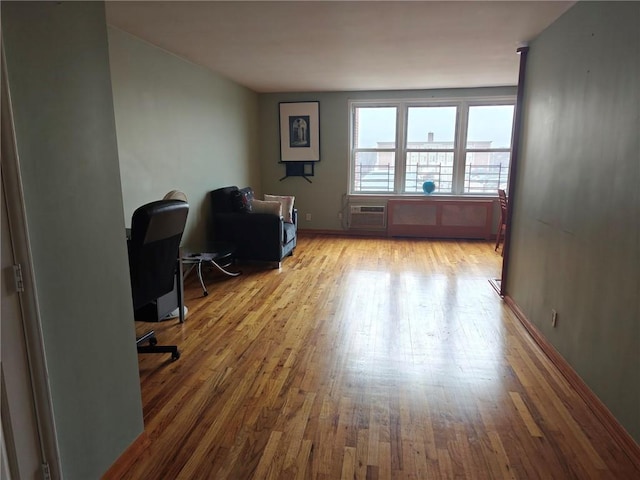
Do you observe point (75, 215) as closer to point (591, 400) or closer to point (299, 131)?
point (591, 400)

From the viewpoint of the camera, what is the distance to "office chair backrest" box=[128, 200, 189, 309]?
2238 mm

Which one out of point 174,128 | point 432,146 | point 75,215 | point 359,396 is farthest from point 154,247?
point 432,146

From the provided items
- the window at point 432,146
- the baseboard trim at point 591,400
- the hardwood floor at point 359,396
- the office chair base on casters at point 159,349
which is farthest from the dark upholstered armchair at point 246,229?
the baseboard trim at point 591,400

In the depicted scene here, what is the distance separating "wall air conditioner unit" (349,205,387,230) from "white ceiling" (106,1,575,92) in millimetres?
2220

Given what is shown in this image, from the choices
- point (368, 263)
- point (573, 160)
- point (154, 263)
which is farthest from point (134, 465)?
point (368, 263)

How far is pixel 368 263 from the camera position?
5.16 m

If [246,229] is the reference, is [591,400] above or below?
below

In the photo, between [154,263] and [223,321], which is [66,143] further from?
[223,321]

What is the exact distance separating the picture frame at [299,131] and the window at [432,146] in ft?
2.01

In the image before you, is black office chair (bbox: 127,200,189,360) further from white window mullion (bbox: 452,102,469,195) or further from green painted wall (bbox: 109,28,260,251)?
white window mullion (bbox: 452,102,469,195)

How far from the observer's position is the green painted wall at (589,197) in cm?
189

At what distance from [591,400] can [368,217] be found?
4.87m

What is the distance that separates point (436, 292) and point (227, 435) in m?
2.65

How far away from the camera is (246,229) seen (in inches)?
189
